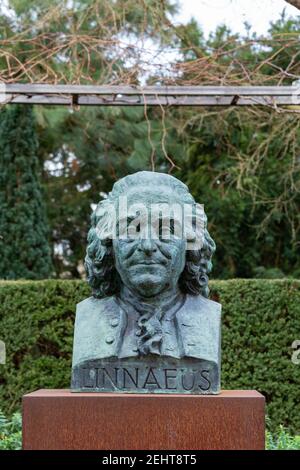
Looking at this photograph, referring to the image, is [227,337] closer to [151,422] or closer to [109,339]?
[109,339]

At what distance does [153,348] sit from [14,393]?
160 inches

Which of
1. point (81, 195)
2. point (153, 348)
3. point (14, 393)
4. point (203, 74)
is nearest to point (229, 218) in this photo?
point (81, 195)

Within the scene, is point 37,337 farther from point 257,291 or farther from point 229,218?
point 229,218

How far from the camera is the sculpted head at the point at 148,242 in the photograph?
471 cm

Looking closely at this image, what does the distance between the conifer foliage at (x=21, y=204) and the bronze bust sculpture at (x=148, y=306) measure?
6597mm

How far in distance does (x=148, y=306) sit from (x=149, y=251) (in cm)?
35

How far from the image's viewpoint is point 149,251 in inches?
183

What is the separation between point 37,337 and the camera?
27.9 feet

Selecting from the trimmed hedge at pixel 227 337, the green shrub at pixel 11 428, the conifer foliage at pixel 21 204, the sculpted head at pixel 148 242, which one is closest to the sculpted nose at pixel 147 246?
the sculpted head at pixel 148 242

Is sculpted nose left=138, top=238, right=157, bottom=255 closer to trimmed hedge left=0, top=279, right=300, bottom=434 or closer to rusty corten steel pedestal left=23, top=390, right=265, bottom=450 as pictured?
rusty corten steel pedestal left=23, top=390, right=265, bottom=450

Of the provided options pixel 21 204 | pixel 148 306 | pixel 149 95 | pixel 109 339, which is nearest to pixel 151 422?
pixel 109 339

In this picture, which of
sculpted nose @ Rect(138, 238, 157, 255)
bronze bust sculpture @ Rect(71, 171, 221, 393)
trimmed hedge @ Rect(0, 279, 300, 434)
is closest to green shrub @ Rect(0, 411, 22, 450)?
trimmed hedge @ Rect(0, 279, 300, 434)

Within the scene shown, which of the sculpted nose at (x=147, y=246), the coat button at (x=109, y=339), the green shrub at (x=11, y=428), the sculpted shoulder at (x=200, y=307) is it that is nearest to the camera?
the sculpted nose at (x=147, y=246)

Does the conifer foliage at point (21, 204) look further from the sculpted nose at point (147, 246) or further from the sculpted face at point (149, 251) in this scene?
the sculpted nose at point (147, 246)
